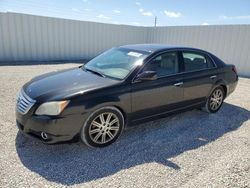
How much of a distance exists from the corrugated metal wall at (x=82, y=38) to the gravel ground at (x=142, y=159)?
311 inches

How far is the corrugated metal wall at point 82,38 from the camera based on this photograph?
11211 mm

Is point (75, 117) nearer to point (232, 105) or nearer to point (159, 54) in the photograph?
point (159, 54)

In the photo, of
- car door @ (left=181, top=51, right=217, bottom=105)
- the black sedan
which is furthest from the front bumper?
car door @ (left=181, top=51, right=217, bottom=105)

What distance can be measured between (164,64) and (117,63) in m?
0.87

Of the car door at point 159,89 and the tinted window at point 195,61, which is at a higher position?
the tinted window at point 195,61

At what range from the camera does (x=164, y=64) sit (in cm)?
423

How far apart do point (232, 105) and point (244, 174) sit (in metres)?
3.24

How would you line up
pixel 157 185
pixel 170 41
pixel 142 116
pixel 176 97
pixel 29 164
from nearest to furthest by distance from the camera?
pixel 157 185 < pixel 29 164 < pixel 142 116 < pixel 176 97 < pixel 170 41

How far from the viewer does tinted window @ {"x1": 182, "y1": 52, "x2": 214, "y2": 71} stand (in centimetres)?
457

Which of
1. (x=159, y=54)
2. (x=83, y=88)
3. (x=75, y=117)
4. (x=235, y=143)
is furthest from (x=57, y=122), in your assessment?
(x=235, y=143)

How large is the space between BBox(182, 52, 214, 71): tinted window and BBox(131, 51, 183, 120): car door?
256 mm

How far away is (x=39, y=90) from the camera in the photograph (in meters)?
3.43

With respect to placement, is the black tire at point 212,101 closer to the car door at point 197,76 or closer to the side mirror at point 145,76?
the car door at point 197,76

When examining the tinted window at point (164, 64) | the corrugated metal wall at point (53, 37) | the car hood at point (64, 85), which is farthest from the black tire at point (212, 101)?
the corrugated metal wall at point (53, 37)
